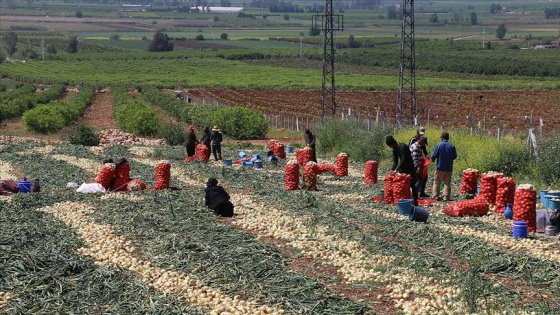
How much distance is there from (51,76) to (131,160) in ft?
280

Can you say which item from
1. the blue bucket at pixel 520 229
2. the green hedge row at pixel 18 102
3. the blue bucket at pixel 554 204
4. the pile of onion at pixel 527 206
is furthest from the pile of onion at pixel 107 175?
the green hedge row at pixel 18 102

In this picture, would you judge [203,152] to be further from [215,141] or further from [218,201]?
[218,201]

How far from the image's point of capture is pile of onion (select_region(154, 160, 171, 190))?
24688 millimetres

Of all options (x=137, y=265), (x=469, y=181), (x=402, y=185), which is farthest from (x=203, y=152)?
(x=137, y=265)

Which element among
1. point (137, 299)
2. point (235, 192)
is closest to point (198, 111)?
point (235, 192)

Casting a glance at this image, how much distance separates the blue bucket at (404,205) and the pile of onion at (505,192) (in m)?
1.99

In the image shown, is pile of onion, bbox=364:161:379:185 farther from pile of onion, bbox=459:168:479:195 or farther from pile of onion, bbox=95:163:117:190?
pile of onion, bbox=95:163:117:190

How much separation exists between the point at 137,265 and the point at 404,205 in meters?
6.63

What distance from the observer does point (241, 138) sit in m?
47.3

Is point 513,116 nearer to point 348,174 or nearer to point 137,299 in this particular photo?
point 348,174

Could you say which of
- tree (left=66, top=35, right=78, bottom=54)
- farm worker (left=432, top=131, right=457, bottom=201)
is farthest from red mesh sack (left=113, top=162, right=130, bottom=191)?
tree (left=66, top=35, right=78, bottom=54)

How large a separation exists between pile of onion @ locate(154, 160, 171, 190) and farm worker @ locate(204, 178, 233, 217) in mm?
3221

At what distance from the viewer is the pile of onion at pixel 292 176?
2436 cm

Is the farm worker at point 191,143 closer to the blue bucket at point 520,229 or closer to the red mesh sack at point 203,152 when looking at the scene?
the red mesh sack at point 203,152
